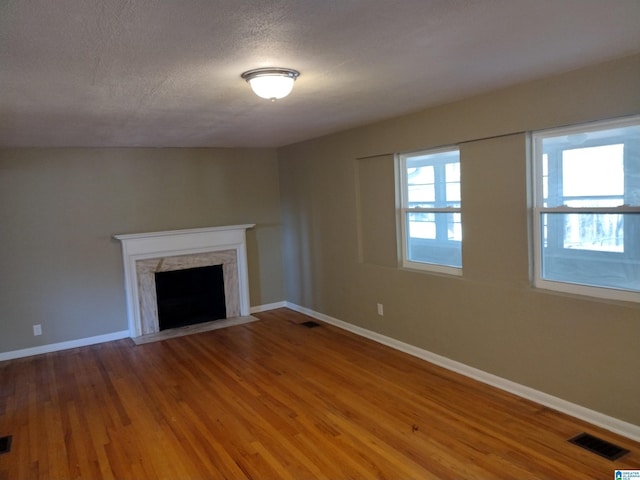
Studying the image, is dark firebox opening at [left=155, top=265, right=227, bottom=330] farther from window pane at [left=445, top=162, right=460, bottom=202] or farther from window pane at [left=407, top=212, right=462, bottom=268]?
window pane at [left=445, top=162, right=460, bottom=202]

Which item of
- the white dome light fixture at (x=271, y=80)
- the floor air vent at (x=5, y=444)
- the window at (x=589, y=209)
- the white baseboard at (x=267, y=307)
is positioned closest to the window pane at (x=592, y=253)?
the window at (x=589, y=209)

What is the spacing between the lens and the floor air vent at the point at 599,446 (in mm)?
2742

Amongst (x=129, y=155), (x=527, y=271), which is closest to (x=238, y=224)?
(x=129, y=155)

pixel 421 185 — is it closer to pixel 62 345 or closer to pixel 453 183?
pixel 453 183

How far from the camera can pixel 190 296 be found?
6168 millimetres

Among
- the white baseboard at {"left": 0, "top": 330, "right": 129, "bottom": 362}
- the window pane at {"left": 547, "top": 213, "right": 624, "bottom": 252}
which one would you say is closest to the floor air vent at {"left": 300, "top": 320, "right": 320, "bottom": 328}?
the white baseboard at {"left": 0, "top": 330, "right": 129, "bottom": 362}

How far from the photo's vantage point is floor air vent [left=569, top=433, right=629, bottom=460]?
2.74 metres

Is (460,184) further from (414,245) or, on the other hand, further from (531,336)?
(531,336)

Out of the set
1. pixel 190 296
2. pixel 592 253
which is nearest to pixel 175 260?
pixel 190 296

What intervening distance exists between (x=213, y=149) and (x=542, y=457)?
502 centimetres

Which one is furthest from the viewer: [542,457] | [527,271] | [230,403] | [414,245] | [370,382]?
[414,245]

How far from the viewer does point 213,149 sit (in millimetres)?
6180

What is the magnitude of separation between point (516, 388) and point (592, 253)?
1.18 meters

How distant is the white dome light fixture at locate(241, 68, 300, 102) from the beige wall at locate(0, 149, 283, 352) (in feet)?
11.5
